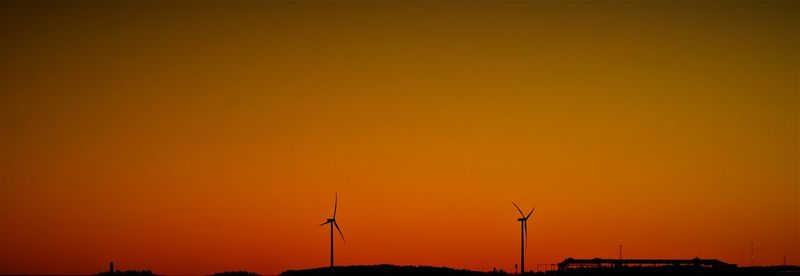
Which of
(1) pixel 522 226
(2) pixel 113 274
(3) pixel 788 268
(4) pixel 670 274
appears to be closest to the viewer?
(2) pixel 113 274

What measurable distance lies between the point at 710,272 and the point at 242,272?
2208 inches

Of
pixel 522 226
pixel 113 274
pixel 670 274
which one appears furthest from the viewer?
pixel 522 226

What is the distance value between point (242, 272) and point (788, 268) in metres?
71.0

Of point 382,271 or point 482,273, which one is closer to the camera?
point 382,271

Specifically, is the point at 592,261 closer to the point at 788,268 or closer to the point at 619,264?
the point at 619,264

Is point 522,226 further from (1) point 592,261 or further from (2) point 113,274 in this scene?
(2) point 113,274

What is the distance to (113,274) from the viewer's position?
145875mm

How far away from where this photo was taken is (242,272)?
530 feet

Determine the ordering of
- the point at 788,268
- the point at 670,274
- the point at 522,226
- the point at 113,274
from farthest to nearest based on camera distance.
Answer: the point at 522,226, the point at 788,268, the point at 670,274, the point at 113,274

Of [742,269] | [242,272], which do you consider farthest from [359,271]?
[742,269]

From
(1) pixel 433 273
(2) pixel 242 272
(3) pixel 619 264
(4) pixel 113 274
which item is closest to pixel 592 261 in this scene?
(3) pixel 619 264

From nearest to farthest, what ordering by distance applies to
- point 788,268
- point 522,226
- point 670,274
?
point 670,274 < point 788,268 < point 522,226

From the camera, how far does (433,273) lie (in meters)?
158

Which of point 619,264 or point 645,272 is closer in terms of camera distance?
point 645,272
